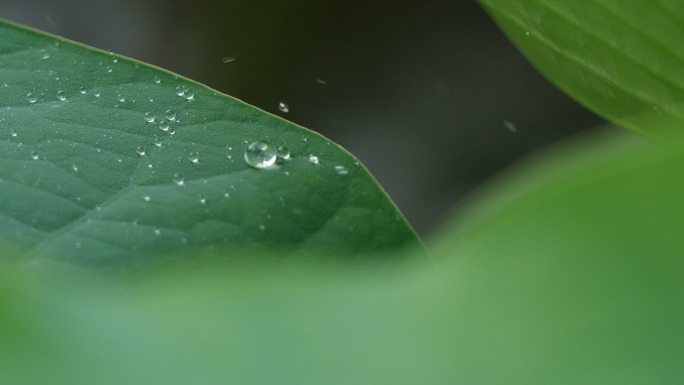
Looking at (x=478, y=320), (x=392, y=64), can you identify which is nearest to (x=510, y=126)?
(x=392, y=64)

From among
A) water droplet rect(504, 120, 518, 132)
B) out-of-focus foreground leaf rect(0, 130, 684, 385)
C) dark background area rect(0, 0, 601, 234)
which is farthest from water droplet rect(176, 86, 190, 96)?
water droplet rect(504, 120, 518, 132)

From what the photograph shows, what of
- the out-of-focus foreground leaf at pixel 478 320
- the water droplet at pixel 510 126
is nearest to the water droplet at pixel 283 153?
the out-of-focus foreground leaf at pixel 478 320

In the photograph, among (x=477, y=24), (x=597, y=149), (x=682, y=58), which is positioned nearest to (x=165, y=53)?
(x=477, y=24)

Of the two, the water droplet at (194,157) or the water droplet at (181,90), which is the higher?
the water droplet at (181,90)

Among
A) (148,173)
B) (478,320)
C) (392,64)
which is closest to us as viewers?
(478,320)

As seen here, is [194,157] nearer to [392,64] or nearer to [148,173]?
[148,173]

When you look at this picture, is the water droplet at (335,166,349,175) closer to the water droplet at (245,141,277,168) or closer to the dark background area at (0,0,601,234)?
the water droplet at (245,141,277,168)

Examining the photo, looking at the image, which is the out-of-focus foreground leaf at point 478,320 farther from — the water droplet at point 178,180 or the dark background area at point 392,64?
the dark background area at point 392,64
